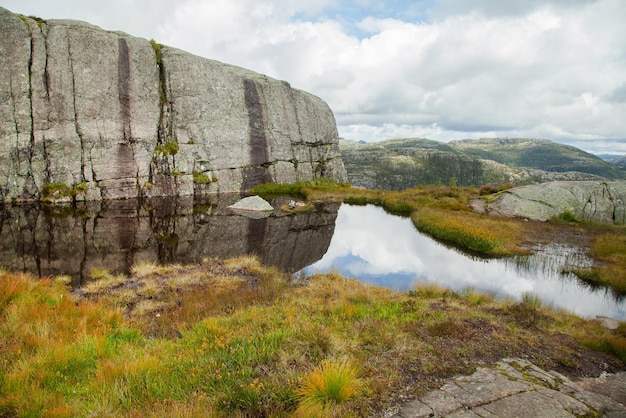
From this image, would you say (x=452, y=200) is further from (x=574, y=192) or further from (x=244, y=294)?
(x=244, y=294)

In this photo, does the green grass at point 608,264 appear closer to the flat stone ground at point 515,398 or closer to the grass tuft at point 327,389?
the flat stone ground at point 515,398

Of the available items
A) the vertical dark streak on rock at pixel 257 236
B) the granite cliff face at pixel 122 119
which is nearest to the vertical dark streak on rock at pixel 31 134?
the granite cliff face at pixel 122 119

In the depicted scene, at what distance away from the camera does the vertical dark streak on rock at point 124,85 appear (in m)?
41.7

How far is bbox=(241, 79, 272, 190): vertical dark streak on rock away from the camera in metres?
53.1

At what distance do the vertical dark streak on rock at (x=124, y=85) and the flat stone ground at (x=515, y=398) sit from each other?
43902mm

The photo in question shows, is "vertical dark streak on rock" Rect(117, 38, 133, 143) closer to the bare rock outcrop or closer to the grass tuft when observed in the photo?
the bare rock outcrop

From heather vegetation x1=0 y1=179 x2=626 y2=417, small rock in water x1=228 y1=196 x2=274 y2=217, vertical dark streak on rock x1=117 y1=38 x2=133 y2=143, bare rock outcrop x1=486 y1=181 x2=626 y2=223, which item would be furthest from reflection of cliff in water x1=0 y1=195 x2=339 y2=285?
bare rock outcrop x1=486 y1=181 x2=626 y2=223

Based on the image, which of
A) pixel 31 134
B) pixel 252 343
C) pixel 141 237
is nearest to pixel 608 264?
pixel 252 343

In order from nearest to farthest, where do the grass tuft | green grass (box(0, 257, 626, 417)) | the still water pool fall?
the grass tuft
green grass (box(0, 257, 626, 417))
the still water pool

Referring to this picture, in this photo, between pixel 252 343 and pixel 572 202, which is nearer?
pixel 252 343

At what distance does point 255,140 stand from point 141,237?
32393 mm

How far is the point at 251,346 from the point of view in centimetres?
731

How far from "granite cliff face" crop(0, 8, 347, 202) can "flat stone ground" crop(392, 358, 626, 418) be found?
4114cm

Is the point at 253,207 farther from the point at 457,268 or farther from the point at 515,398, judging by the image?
the point at 515,398
